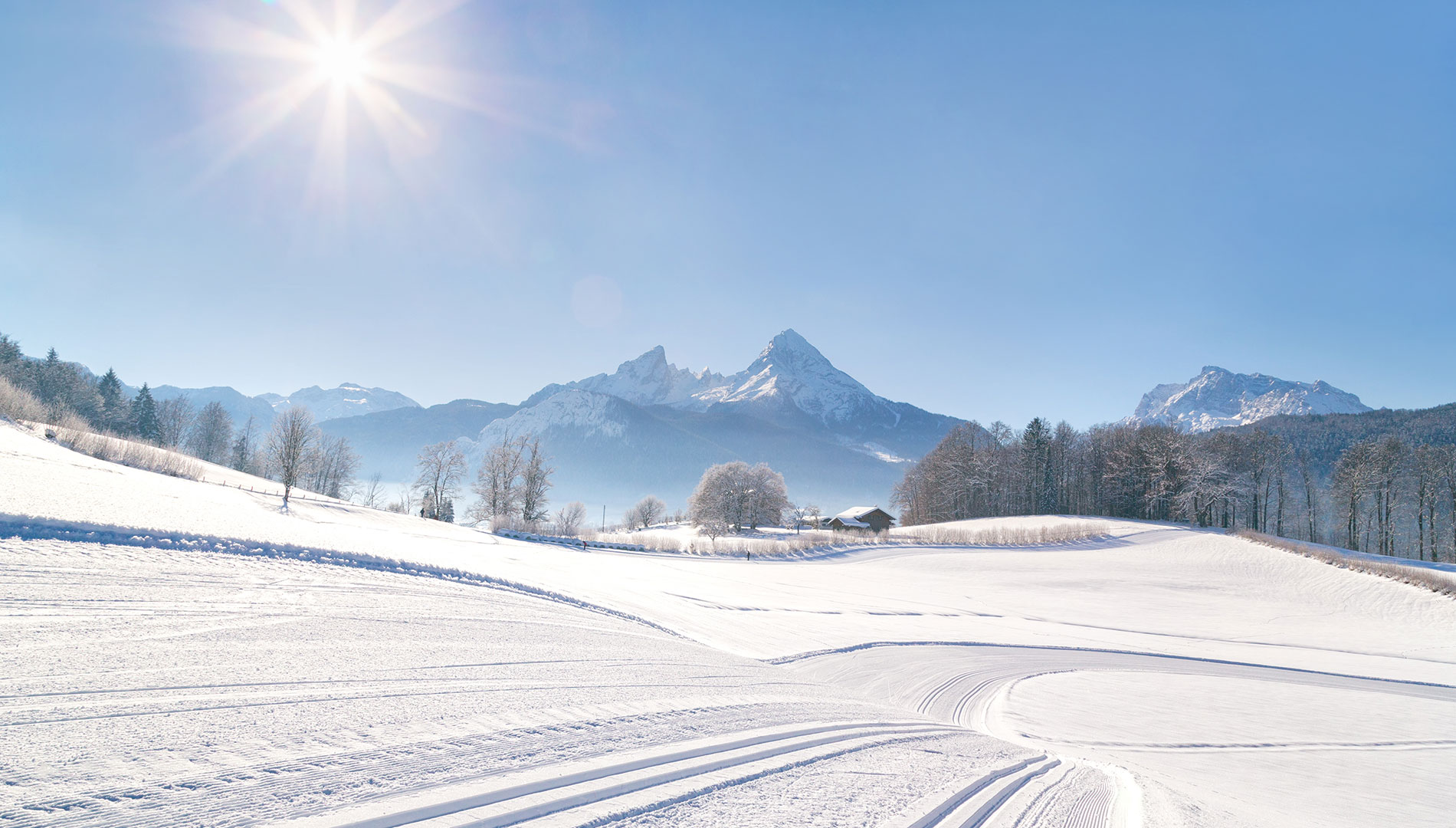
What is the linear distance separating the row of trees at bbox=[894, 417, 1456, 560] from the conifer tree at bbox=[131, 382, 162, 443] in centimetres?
8614

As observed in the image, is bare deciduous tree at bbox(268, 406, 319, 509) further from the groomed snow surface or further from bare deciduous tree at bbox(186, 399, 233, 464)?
the groomed snow surface

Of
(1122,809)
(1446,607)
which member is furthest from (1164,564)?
(1122,809)

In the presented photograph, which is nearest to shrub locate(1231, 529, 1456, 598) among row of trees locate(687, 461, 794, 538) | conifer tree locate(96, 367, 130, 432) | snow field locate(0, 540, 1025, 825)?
snow field locate(0, 540, 1025, 825)

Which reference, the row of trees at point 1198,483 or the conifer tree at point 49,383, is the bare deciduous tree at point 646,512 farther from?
the conifer tree at point 49,383

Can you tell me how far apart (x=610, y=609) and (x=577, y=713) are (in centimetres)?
415

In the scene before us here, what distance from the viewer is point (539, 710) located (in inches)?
138

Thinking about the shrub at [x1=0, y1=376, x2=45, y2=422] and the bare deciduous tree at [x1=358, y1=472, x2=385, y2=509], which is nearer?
the shrub at [x1=0, y1=376, x2=45, y2=422]

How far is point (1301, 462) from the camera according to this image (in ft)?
177

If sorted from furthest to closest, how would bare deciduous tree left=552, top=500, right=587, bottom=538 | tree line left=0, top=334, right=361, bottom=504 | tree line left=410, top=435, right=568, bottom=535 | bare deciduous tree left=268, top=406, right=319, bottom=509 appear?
tree line left=410, top=435, right=568, bottom=535
bare deciduous tree left=552, top=500, right=587, bottom=538
tree line left=0, top=334, right=361, bottom=504
bare deciduous tree left=268, top=406, right=319, bottom=509

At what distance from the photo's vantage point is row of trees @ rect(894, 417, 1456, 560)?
43438mm

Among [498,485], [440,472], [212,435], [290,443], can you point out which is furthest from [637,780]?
[212,435]

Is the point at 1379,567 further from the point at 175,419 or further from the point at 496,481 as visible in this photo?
the point at 175,419

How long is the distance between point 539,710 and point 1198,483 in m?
60.4

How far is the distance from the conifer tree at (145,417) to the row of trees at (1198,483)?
3391 inches
